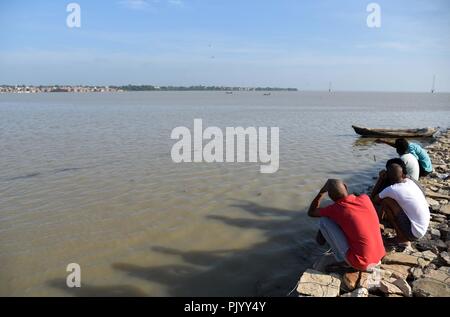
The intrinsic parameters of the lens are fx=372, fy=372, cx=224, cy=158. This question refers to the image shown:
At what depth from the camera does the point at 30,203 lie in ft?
25.8

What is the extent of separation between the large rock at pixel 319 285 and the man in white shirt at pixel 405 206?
1591 mm

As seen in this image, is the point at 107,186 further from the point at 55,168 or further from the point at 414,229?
the point at 414,229

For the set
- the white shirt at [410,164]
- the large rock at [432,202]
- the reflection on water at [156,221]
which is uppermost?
the white shirt at [410,164]

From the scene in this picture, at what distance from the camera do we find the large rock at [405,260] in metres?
4.88

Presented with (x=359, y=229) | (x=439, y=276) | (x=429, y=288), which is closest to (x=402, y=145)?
(x=439, y=276)

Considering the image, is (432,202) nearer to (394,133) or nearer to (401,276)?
(401,276)

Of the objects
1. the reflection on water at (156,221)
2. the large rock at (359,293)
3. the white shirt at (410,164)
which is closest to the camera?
the large rock at (359,293)

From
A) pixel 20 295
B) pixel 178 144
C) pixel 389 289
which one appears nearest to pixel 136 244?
pixel 20 295

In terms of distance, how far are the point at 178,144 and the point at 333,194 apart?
1106 centimetres

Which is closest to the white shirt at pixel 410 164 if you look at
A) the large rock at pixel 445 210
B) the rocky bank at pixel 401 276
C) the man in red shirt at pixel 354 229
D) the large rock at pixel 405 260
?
the large rock at pixel 445 210

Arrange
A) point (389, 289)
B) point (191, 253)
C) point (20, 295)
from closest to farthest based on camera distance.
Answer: point (389, 289), point (20, 295), point (191, 253)

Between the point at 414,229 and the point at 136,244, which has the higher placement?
the point at 414,229

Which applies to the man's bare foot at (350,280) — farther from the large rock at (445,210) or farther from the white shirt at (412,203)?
the large rock at (445,210)

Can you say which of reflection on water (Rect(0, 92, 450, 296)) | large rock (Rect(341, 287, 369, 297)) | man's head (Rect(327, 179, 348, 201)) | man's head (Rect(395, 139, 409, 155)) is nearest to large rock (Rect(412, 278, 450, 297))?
large rock (Rect(341, 287, 369, 297))
